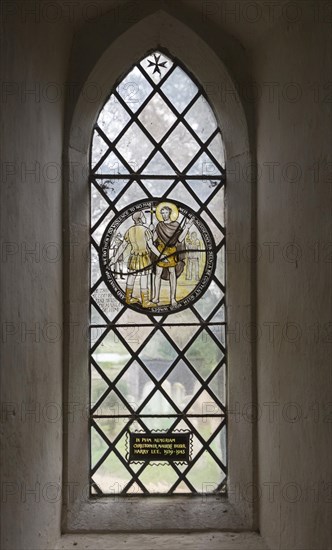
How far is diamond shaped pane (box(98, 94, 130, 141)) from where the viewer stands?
3613 millimetres

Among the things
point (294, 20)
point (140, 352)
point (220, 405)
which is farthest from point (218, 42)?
point (220, 405)

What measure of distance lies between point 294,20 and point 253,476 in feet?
6.80

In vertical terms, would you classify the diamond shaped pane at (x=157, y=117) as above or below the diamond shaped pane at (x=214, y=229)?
above

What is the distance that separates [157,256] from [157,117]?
2.39 ft

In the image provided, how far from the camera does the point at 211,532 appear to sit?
327 cm

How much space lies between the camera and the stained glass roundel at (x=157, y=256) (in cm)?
359

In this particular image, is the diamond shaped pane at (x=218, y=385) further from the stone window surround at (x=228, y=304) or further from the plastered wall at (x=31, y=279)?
the plastered wall at (x=31, y=279)

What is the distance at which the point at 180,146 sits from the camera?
3.64 meters

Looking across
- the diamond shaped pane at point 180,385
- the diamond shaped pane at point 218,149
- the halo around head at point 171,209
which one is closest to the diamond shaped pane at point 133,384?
the diamond shaped pane at point 180,385

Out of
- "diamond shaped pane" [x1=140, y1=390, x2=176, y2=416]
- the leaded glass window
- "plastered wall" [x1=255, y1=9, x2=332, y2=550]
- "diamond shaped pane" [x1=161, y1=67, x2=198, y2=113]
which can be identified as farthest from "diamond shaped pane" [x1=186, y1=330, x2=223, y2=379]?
"diamond shaped pane" [x1=161, y1=67, x2=198, y2=113]

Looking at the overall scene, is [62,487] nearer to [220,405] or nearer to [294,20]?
[220,405]

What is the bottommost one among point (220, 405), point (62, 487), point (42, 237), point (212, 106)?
point (62, 487)

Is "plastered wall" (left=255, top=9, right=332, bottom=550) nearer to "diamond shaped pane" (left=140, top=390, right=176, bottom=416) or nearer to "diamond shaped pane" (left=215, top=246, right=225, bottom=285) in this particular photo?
"diamond shaped pane" (left=215, top=246, right=225, bottom=285)

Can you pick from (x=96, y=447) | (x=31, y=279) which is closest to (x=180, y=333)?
(x=96, y=447)
